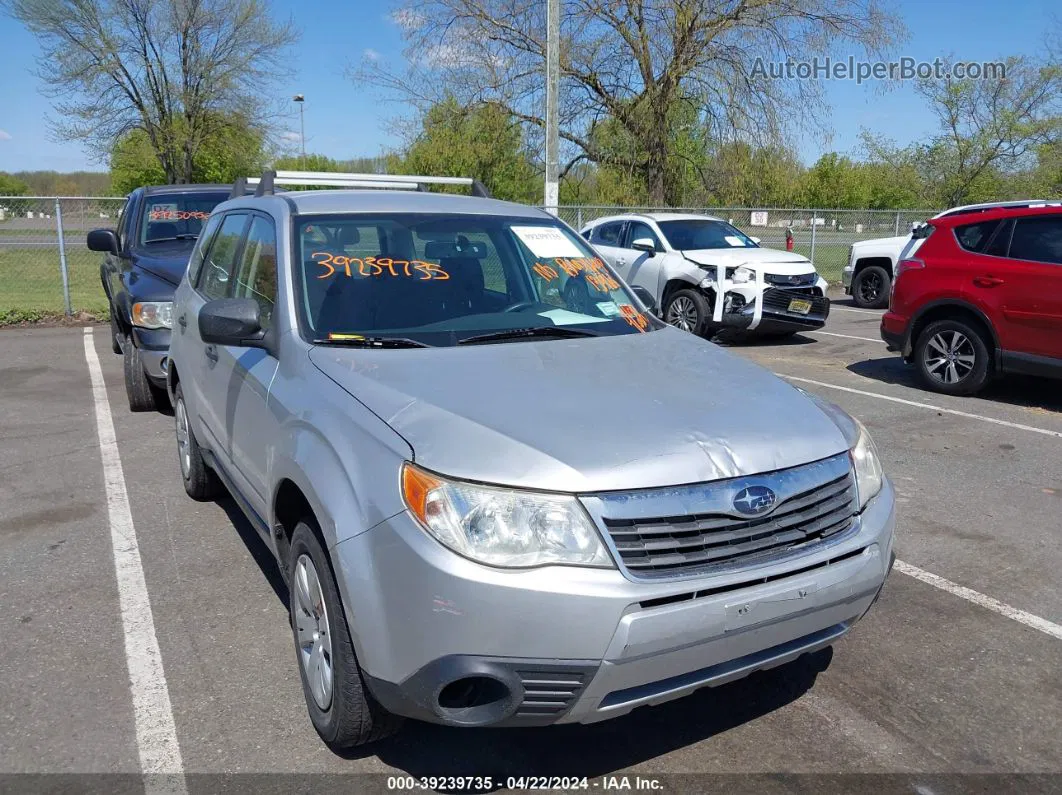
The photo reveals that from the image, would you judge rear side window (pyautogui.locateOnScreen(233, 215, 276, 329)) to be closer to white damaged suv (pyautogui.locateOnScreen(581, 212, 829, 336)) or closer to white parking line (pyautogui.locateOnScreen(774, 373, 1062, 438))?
white parking line (pyautogui.locateOnScreen(774, 373, 1062, 438))

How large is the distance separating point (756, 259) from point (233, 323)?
9130 millimetres

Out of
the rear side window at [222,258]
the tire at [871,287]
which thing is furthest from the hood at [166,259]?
the tire at [871,287]

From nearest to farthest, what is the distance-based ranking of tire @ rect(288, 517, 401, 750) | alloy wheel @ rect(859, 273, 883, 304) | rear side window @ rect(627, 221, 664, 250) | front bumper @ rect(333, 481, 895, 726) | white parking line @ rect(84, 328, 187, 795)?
front bumper @ rect(333, 481, 895, 726)
tire @ rect(288, 517, 401, 750)
white parking line @ rect(84, 328, 187, 795)
rear side window @ rect(627, 221, 664, 250)
alloy wheel @ rect(859, 273, 883, 304)

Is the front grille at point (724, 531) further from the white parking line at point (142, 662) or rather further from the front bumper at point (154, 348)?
the front bumper at point (154, 348)

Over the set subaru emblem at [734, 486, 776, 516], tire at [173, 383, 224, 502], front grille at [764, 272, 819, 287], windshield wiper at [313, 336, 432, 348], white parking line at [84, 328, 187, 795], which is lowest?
white parking line at [84, 328, 187, 795]

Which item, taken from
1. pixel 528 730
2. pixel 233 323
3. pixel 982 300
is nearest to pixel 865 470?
pixel 528 730

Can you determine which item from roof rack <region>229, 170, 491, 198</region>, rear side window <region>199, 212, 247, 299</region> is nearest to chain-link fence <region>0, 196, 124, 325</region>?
roof rack <region>229, 170, 491, 198</region>

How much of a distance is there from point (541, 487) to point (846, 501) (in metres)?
1.04

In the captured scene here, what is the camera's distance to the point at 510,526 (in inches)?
93.6

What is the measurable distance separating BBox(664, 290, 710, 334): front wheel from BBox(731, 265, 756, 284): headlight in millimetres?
477

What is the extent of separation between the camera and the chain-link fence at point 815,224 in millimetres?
18766

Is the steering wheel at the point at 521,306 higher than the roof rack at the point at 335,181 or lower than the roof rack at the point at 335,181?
lower

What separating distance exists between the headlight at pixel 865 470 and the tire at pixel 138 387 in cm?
592

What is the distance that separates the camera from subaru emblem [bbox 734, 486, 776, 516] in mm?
2500
